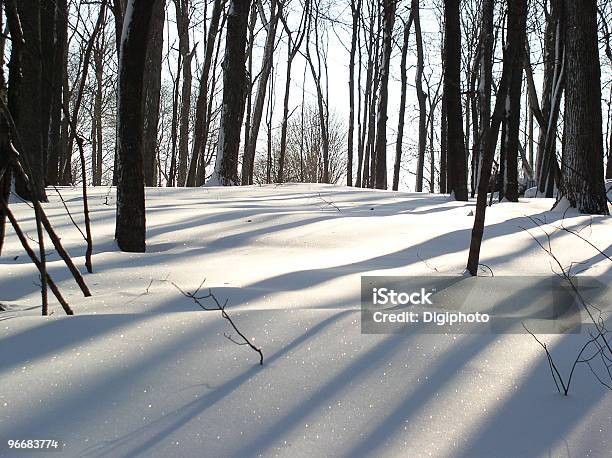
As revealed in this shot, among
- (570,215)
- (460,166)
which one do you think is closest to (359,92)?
(460,166)

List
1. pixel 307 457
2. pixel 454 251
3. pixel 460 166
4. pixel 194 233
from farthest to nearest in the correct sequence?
pixel 460 166, pixel 194 233, pixel 454 251, pixel 307 457

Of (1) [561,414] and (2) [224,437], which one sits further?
(1) [561,414]

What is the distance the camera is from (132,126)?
133 inches

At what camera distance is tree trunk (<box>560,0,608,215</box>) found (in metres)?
5.75

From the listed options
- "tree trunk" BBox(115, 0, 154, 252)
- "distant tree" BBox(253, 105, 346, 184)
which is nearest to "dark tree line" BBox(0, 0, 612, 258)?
"tree trunk" BBox(115, 0, 154, 252)

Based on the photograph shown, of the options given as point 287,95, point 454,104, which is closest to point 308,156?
point 287,95

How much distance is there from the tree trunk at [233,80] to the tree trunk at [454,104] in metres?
2.87

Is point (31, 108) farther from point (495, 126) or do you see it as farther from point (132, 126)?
point (495, 126)

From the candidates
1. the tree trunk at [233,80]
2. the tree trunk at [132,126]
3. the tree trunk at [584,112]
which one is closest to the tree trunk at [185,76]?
the tree trunk at [233,80]

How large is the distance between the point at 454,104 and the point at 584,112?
2.07 metres

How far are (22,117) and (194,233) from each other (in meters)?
2.64

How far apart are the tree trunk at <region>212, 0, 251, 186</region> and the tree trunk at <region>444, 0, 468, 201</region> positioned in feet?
9.43

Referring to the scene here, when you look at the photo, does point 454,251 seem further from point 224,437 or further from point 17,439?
point 17,439

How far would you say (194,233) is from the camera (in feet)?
13.2
